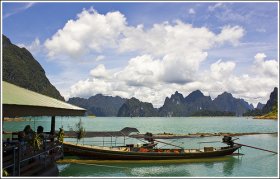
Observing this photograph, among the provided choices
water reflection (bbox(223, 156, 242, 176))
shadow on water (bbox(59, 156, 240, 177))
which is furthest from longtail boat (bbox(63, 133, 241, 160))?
water reflection (bbox(223, 156, 242, 176))

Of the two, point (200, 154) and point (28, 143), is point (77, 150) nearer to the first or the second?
point (200, 154)

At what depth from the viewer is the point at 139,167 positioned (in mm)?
27859

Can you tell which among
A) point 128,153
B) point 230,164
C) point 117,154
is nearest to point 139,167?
point 128,153

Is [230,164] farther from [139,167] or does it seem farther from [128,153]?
[128,153]

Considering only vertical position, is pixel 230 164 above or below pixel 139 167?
below

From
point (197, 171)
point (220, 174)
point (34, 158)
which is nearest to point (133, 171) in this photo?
point (197, 171)

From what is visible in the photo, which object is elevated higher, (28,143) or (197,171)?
(28,143)

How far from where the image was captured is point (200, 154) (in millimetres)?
30781

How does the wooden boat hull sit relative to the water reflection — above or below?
above

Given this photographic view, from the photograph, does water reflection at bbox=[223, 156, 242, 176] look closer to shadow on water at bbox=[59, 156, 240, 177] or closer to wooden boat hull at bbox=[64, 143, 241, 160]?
shadow on water at bbox=[59, 156, 240, 177]

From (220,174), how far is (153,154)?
19.6 feet

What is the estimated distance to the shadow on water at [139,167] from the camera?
83.1 ft

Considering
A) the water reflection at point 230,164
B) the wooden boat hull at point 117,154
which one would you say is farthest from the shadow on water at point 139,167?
the wooden boat hull at point 117,154

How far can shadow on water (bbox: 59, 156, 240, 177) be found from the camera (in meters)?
25.3
